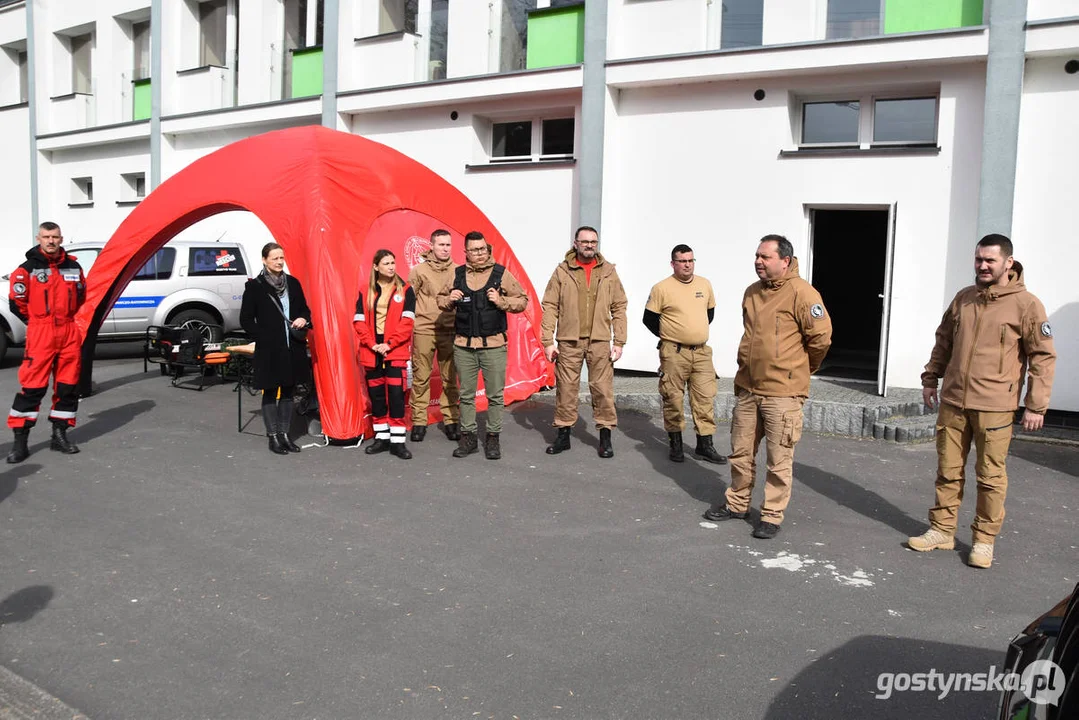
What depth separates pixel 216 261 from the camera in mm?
14164

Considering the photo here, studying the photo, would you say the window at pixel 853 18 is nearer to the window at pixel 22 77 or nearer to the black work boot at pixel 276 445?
the black work boot at pixel 276 445

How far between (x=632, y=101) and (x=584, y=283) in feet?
16.8

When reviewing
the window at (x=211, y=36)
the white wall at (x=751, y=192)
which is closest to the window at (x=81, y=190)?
the window at (x=211, y=36)

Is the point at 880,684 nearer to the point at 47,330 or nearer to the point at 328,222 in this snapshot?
the point at 328,222

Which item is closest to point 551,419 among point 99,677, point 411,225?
point 411,225

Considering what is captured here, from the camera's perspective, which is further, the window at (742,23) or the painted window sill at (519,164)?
the painted window sill at (519,164)

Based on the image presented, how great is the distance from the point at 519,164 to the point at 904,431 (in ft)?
22.3

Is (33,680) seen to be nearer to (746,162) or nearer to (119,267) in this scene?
(119,267)

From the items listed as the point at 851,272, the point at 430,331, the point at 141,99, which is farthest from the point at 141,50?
the point at 851,272

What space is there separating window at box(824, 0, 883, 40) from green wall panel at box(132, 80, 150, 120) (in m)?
13.9

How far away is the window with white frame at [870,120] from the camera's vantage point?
11008 mm

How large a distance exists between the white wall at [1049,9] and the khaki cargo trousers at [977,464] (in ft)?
20.1

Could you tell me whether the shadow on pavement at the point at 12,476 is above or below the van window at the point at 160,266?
below

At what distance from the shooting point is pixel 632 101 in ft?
41.0
